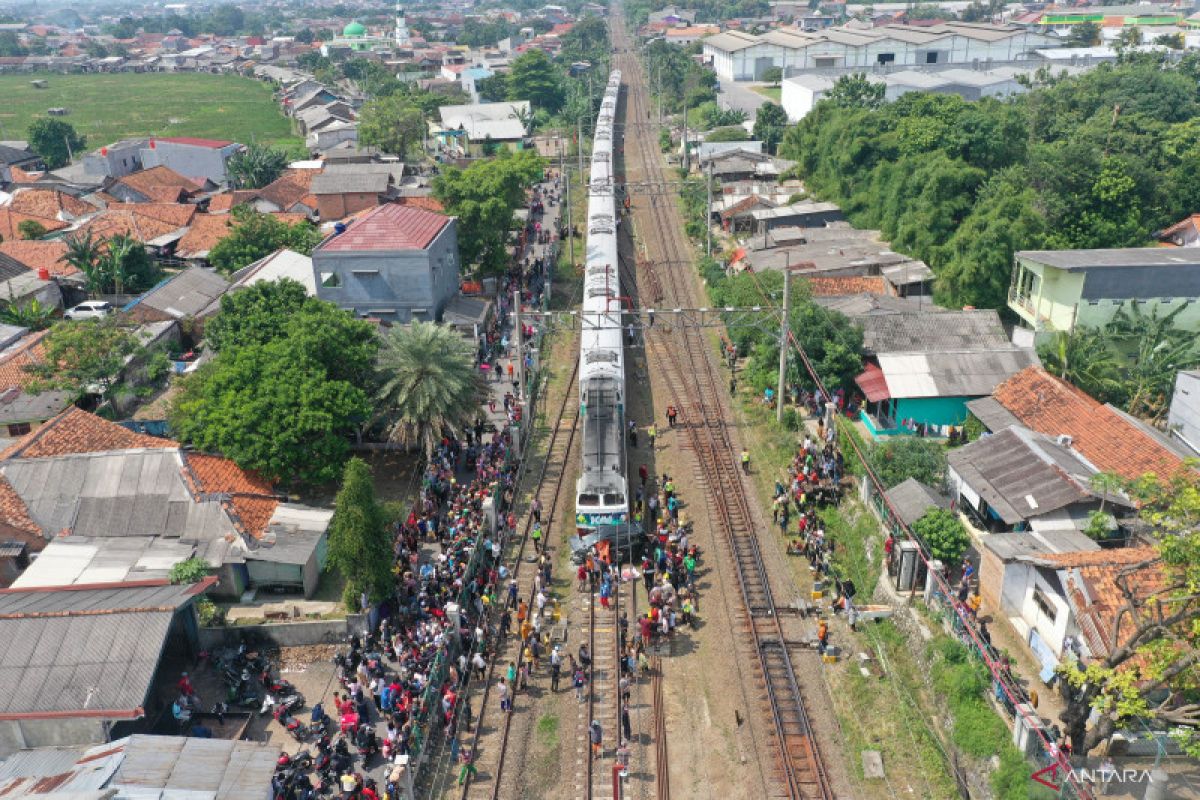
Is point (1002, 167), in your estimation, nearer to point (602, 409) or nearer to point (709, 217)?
point (709, 217)

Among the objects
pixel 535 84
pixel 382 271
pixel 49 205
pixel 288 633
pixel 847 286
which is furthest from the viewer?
pixel 535 84

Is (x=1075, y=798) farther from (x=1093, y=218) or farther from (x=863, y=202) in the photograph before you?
(x=863, y=202)

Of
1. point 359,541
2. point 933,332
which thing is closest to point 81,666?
point 359,541

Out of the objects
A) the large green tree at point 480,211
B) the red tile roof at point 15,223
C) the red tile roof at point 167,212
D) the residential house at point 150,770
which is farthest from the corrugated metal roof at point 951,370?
the red tile roof at point 15,223

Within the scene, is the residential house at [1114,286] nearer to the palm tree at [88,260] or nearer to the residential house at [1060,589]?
the residential house at [1060,589]

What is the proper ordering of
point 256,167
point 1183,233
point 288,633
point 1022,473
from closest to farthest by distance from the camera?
point 288,633, point 1022,473, point 1183,233, point 256,167
